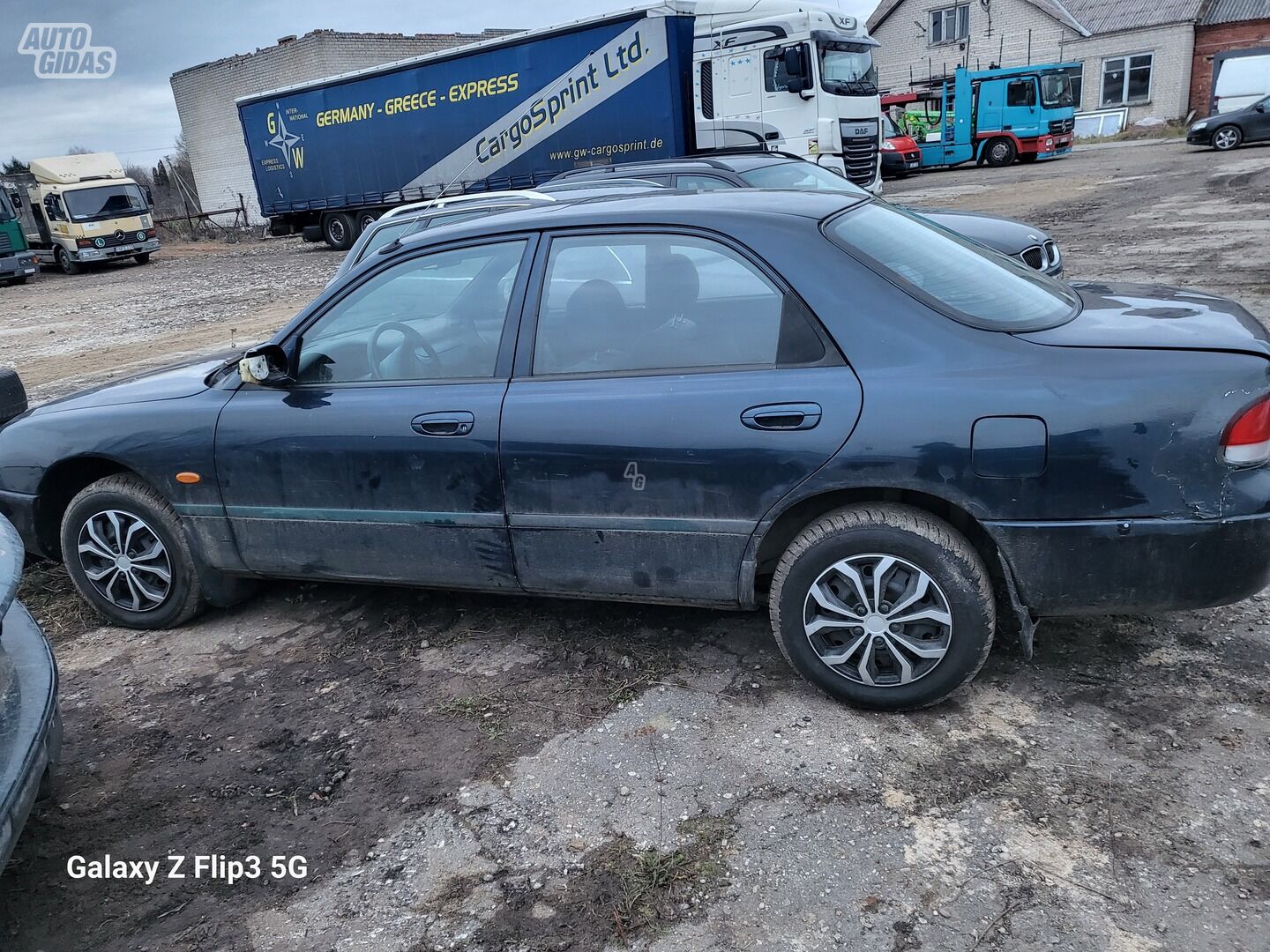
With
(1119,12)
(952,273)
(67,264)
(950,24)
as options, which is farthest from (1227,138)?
(67,264)

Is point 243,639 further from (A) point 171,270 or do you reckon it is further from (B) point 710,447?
(A) point 171,270

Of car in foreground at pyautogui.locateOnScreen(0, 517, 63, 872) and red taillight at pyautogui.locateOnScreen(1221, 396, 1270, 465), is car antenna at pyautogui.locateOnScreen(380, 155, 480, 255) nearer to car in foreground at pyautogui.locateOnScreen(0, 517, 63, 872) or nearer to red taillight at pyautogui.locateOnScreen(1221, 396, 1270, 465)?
car in foreground at pyautogui.locateOnScreen(0, 517, 63, 872)

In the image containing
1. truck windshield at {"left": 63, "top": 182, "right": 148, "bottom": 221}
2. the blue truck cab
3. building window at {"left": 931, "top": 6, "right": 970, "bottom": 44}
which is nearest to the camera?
truck windshield at {"left": 63, "top": 182, "right": 148, "bottom": 221}

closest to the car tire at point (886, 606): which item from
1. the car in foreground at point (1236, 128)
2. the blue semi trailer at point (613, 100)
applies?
the blue semi trailer at point (613, 100)

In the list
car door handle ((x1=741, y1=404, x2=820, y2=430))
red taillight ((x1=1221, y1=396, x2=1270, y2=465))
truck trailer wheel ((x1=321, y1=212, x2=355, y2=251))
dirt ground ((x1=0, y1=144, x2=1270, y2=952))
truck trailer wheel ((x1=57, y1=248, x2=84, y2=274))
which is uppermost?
car door handle ((x1=741, y1=404, x2=820, y2=430))

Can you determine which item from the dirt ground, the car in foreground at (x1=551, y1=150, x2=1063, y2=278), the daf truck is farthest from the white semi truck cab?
the daf truck

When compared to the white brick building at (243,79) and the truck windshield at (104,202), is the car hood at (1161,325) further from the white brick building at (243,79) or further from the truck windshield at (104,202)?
the white brick building at (243,79)

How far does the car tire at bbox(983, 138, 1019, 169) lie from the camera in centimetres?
3136

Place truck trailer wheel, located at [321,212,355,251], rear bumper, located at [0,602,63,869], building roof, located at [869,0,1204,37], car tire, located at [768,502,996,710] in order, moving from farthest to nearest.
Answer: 1. building roof, located at [869,0,1204,37]
2. truck trailer wheel, located at [321,212,355,251]
3. car tire, located at [768,502,996,710]
4. rear bumper, located at [0,602,63,869]

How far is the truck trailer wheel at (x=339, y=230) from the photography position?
23.2 m

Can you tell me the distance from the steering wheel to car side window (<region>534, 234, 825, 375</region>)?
486 mm

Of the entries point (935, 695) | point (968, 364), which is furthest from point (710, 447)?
point (935, 695)

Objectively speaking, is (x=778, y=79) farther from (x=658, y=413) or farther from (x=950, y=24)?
(x=950, y=24)

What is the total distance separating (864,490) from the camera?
9.99 ft
